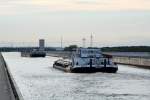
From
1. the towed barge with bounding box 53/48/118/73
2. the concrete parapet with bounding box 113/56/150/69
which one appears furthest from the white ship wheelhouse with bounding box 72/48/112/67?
the concrete parapet with bounding box 113/56/150/69

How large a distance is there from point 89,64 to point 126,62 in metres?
21.2

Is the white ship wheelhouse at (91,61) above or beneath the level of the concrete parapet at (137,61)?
above

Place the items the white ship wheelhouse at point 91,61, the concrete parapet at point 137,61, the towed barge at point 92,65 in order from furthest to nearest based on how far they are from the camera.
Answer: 1. the concrete parapet at point 137,61
2. the white ship wheelhouse at point 91,61
3. the towed barge at point 92,65

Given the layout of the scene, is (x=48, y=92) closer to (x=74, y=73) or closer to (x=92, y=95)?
(x=92, y=95)

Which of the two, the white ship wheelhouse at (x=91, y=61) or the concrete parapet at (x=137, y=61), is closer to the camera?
the white ship wheelhouse at (x=91, y=61)

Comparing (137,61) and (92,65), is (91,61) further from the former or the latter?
(137,61)

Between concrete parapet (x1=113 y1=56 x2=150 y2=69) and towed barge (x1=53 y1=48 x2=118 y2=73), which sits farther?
concrete parapet (x1=113 y1=56 x2=150 y2=69)

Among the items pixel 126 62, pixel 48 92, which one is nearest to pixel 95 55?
pixel 126 62

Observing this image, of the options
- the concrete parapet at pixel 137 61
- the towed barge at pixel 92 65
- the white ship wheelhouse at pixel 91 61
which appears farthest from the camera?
the concrete parapet at pixel 137 61

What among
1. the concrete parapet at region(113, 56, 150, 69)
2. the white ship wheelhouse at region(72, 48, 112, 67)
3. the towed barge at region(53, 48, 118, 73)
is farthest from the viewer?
the concrete parapet at region(113, 56, 150, 69)

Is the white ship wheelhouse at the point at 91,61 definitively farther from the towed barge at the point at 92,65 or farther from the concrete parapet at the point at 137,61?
the concrete parapet at the point at 137,61

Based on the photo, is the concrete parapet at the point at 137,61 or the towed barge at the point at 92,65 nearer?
the towed barge at the point at 92,65

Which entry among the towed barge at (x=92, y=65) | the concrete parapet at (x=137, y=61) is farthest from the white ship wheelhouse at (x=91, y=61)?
the concrete parapet at (x=137, y=61)

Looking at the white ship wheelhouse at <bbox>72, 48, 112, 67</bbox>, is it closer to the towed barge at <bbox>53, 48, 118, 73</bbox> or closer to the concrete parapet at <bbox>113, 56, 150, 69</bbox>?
the towed barge at <bbox>53, 48, 118, 73</bbox>
